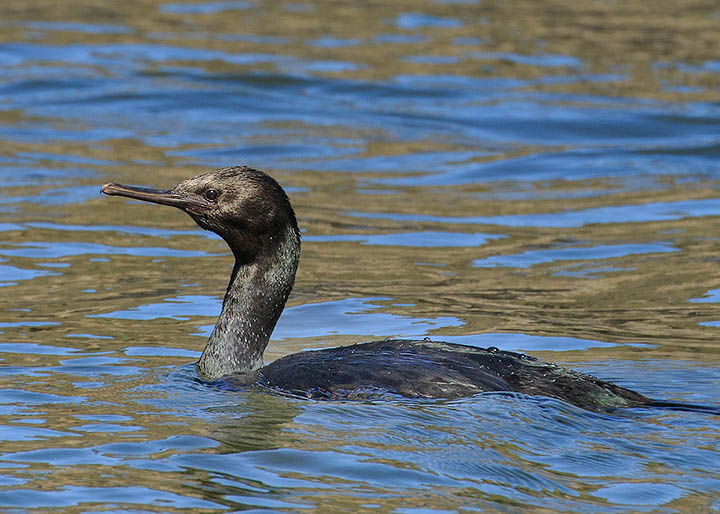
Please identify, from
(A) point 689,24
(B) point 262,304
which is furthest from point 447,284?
(A) point 689,24

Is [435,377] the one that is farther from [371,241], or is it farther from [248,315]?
[371,241]

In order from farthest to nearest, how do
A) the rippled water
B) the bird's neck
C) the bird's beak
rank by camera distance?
the bird's neck
the bird's beak
the rippled water

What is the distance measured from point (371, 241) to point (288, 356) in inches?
170

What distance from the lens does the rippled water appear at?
19.4 feet

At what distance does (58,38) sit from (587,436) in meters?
14.6

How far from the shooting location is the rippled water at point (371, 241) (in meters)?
5.90

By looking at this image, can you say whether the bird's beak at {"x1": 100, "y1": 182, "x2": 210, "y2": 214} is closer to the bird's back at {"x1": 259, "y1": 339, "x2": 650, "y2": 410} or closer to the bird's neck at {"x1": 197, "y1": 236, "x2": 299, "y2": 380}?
the bird's neck at {"x1": 197, "y1": 236, "x2": 299, "y2": 380}

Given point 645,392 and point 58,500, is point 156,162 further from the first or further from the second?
point 58,500

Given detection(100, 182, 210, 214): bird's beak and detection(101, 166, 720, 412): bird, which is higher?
detection(100, 182, 210, 214): bird's beak

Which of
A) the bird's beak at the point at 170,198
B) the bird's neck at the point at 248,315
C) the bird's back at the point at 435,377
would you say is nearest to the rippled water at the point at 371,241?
the bird's back at the point at 435,377

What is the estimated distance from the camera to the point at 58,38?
19.2 m

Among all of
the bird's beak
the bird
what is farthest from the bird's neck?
the bird's beak

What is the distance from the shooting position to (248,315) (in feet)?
25.1

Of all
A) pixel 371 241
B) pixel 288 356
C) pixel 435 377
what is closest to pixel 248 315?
pixel 288 356
